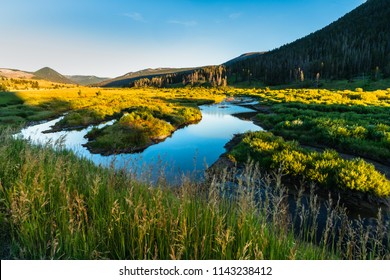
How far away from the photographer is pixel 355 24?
184 meters

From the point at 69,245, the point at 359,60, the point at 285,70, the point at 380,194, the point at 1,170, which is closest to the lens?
the point at 69,245

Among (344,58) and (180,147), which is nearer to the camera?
(180,147)

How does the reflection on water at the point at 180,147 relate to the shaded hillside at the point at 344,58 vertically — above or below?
below

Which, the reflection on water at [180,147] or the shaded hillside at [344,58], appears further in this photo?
the shaded hillside at [344,58]

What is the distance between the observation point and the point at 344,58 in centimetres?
11681

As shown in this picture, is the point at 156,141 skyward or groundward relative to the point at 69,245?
groundward

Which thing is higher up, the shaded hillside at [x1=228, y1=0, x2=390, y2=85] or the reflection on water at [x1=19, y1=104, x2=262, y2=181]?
the shaded hillside at [x1=228, y1=0, x2=390, y2=85]

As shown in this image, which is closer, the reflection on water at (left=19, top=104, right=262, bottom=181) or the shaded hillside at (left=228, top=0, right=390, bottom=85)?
the reflection on water at (left=19, top=104, right=262, bottom=181)

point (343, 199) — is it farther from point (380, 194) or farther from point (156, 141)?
point (156, 141)

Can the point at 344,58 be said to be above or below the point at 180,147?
above

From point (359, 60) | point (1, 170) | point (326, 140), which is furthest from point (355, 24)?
point (1, 170)

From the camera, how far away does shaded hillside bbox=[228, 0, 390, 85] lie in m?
112

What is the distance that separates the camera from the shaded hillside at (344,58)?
112000 mm

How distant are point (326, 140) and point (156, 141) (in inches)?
611
